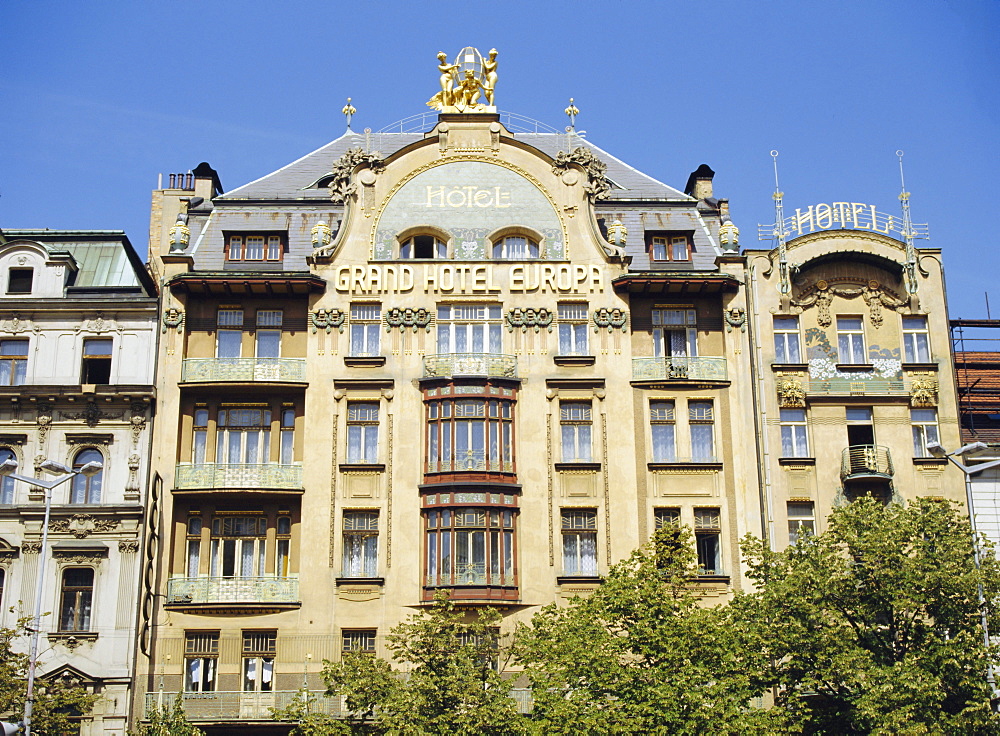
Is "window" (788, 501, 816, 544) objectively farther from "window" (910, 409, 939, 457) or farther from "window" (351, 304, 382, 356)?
"window" (351, 304, 382, 356)

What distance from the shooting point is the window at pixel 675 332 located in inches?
1932

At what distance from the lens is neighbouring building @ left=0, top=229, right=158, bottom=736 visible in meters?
44.0

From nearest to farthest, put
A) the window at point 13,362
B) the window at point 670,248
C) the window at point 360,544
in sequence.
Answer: the window at point 360,544 < the window at point 13,362 < the window at point 670,248

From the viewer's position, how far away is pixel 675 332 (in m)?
49.3

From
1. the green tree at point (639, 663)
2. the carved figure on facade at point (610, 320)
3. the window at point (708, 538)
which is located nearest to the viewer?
the green tree at point (639, 663)

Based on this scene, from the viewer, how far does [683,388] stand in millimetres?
48125

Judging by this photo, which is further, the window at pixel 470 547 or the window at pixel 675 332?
the window at pixel 675 332

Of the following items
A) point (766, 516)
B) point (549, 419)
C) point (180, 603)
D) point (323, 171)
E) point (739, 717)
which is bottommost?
point (739, 717)

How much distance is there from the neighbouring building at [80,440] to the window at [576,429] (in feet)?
48.4

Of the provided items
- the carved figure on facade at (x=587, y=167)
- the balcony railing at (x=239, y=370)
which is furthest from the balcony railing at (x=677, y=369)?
the balcony railing at (x=239, y=370)

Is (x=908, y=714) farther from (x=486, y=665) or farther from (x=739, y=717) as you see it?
(x=486, y=665)

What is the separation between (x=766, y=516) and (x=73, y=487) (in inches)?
956

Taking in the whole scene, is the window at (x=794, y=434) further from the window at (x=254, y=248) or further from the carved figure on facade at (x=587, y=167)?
the window at (x=254, y=248)

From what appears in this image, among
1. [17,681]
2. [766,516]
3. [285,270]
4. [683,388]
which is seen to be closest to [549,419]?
[683,388]
